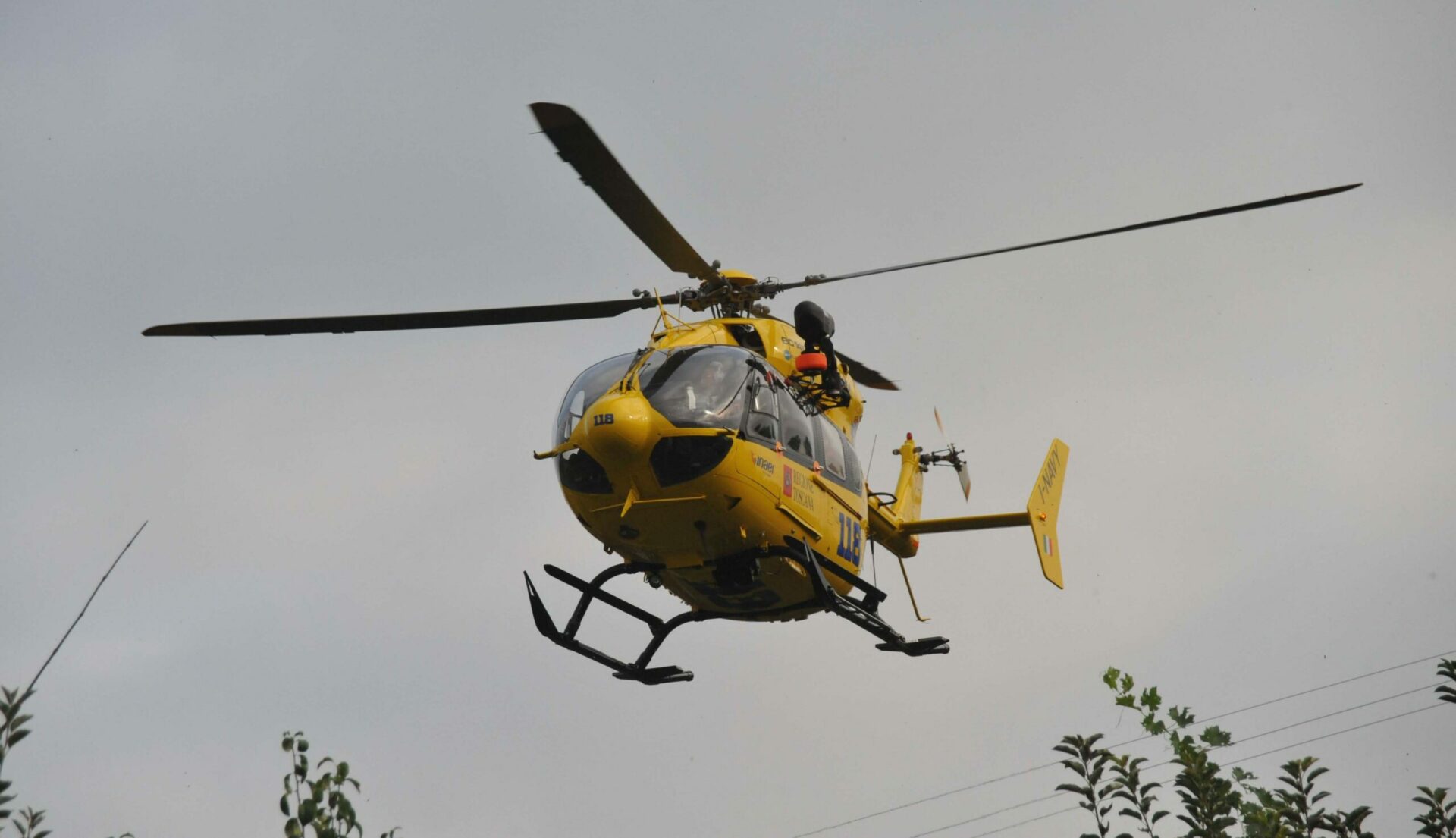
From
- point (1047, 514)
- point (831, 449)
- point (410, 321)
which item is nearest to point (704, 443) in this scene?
point (831, 449)

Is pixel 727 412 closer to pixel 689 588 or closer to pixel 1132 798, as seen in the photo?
pixel 689 588

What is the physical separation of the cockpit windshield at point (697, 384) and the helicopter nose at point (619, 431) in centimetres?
24

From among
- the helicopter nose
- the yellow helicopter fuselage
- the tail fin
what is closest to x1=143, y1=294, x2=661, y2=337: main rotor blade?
the yellow helicopter fuselage

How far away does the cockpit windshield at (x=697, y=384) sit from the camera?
15164 millimetres

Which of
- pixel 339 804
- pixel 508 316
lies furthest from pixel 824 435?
pixel 339 804

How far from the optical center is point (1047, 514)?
20594 mm

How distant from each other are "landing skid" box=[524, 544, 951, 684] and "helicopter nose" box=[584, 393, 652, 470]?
6.56 feet

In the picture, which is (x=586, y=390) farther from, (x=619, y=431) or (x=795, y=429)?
(x=795, y=429)

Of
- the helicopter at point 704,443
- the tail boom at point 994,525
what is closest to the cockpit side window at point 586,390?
the helicopter at point 704,443

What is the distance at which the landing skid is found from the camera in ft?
54.7

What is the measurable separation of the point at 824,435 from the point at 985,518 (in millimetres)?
3484

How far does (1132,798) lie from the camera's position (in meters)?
13.4

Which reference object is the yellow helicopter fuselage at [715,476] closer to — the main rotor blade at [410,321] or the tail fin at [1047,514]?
the main rotor blade at [410,321]

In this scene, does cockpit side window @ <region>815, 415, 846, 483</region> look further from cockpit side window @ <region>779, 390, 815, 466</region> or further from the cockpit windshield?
the cockpit windshield
